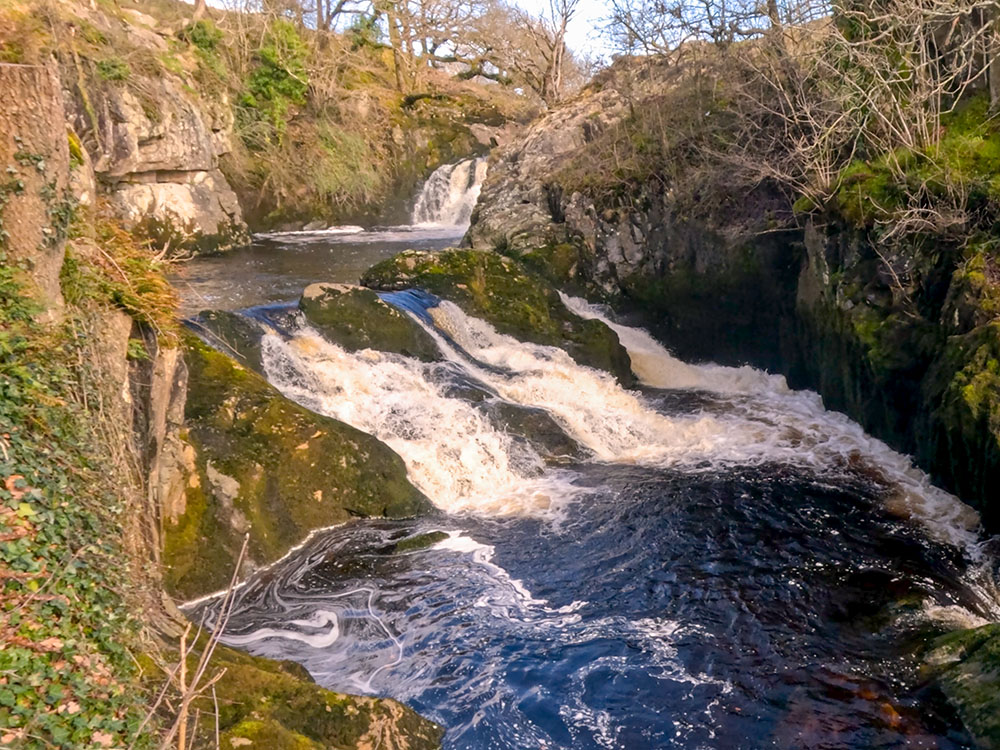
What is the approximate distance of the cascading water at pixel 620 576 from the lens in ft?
17.8

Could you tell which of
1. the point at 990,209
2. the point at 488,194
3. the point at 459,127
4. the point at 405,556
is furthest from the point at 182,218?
the point at 990,209

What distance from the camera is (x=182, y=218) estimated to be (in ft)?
57.5

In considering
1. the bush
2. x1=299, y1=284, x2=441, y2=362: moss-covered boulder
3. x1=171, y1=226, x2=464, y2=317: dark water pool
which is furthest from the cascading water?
the bush

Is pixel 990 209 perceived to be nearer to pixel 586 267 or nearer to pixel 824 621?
pixel 824 621

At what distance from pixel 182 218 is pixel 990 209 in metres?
15.6

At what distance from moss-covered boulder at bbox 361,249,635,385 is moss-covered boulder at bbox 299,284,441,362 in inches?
61.4

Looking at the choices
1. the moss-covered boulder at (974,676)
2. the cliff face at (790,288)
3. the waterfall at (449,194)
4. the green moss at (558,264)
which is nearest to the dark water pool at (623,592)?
the moss-covered boulder at (974,676)

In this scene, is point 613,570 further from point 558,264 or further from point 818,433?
point 558,264

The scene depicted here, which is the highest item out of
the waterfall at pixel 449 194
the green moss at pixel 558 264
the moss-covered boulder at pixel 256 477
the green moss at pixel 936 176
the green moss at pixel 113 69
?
the green moss at pixel 113 69

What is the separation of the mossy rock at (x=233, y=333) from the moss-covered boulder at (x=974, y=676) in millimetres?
7419

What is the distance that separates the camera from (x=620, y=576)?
7113 mm

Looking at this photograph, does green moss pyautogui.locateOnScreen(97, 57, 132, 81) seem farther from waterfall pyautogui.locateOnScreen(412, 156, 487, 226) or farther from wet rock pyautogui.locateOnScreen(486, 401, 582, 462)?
wet rock pyautogui.locateOnScreen(486, 401, 582, 462)

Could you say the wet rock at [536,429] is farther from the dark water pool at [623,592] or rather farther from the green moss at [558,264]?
the green moss at [558,264]

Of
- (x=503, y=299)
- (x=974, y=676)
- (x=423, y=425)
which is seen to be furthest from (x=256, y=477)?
(x=974, y=676)
